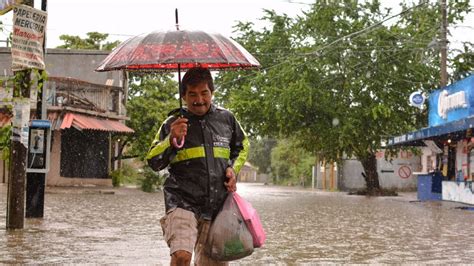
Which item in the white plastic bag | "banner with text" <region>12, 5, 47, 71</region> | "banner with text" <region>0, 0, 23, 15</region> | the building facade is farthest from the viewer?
the building facade

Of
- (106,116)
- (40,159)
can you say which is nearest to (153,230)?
(40,159)

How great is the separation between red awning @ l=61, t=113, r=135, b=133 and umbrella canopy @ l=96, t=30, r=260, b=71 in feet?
82.4

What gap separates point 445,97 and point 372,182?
1240 centimetres

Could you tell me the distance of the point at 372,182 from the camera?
3828 cm

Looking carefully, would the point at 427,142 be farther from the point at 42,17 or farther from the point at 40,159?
the point at 42,17

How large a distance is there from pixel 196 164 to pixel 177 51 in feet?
2.67

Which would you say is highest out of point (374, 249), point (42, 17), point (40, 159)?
point (42, 17)

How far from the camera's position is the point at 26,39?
1027cm

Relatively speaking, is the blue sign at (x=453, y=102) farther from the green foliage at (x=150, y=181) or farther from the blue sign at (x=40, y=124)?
the blue sign at (x=40, y=124)

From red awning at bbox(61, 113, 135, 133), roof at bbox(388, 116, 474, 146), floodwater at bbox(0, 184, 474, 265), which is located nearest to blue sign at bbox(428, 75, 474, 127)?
roof at bbox(388, 116, 474, 146)

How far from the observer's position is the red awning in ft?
100

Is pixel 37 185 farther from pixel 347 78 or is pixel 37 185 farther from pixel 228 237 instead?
pixel 347 78

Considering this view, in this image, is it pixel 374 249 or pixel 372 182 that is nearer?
pixel 374 249

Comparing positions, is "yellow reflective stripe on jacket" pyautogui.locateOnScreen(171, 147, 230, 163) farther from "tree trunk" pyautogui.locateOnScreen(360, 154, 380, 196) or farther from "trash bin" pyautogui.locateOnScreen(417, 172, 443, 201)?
"tree trunk" pyautogui.locateOnScreen(360, 154, 380, 196)
